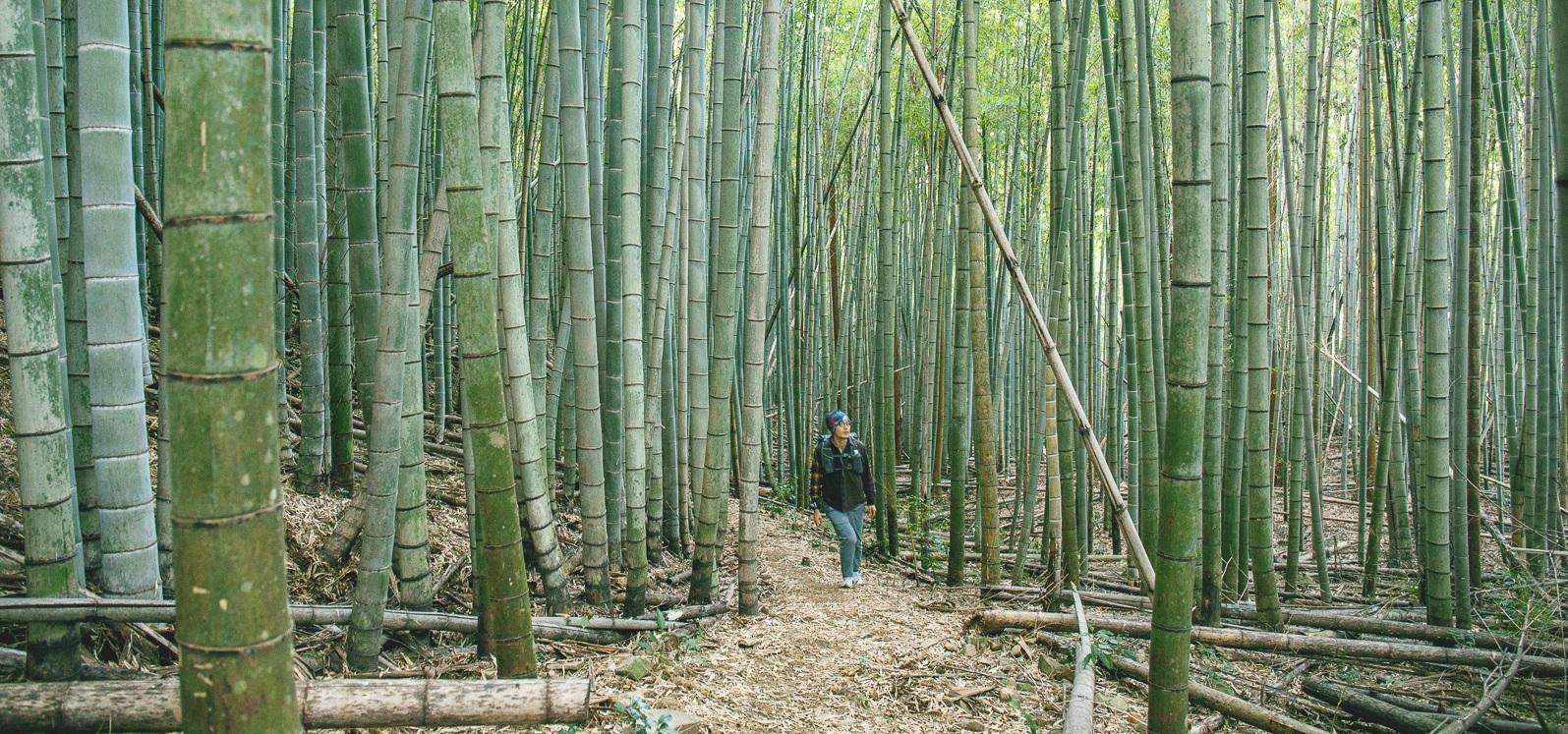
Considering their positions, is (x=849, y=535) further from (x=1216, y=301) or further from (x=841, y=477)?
(x=1216, y=301)

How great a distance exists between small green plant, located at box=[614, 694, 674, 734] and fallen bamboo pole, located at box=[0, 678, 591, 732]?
1.76ft

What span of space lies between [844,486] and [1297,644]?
2.13 m

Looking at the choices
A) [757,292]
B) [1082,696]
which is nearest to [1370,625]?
[1082,696]

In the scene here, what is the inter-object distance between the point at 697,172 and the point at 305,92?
1.35 m

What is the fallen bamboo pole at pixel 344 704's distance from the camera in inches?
62.4

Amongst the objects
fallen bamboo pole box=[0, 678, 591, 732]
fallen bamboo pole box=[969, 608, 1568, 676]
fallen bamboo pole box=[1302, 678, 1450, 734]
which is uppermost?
fallen bamboo pole box=[0, 678, 591, 732]

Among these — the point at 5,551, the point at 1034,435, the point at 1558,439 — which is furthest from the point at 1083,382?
the point at 5,551

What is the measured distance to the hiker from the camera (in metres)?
4.87

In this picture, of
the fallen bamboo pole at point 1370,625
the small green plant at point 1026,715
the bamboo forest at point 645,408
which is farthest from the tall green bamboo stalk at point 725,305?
the fallen bamboo pole at point 1370,625

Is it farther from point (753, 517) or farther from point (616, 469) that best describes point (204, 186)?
point (753, 517)

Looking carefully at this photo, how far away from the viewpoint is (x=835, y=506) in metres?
4.92

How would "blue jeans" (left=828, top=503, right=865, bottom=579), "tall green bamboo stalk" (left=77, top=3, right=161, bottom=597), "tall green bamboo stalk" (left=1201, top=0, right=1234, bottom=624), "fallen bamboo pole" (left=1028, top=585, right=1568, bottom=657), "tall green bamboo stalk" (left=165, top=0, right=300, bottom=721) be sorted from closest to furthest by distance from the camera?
"tall green bamboo stalk" (left=165, top=0, right=300, bottom=721) < "tall green bamboo stalk" (left=77, top=3, right=161, bottom=597) < "tall green bamboo stalk" (left=1201, top=0, right=1234, bottom=624) < "fallen bamboo pole" (left=1028, top=585, right=1568, bottom=657) < "blue jeans" (left=828, top=503, right=865, bottom=579)

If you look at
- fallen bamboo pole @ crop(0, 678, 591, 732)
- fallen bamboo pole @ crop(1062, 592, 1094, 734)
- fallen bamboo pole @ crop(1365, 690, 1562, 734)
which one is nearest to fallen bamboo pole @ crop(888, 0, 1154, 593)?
fallen bamboo pole @ crop(1062, 592, 1094, 734)

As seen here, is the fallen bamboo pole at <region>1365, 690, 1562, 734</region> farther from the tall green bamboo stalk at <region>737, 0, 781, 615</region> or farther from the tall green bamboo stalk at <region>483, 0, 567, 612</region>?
the tall green bamboo stalk at <region>483, 0, 567, 612</region>
